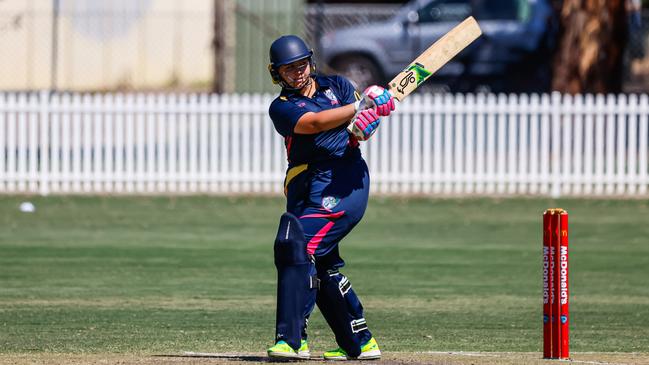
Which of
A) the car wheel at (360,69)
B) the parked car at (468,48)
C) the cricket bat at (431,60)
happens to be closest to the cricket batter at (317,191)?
the cricket bat at (431,60)

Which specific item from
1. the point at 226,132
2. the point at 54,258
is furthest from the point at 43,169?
the point at 54,258

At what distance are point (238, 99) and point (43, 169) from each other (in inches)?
113

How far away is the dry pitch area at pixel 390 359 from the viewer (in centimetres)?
773

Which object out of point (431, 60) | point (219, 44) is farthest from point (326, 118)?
point (219, 44)

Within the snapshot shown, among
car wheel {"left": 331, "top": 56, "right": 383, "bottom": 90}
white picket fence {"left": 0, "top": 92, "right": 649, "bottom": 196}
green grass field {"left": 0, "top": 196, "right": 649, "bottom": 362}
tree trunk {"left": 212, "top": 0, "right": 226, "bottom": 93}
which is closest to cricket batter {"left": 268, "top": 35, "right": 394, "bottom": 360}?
green grass field {"left": 0, "top": 196, "right": 649, "bottom": 362}

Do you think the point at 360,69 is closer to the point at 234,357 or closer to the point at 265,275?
the point at 265,275

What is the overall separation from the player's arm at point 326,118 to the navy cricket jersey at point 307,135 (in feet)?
0.21

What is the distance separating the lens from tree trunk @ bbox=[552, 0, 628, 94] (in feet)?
72.2

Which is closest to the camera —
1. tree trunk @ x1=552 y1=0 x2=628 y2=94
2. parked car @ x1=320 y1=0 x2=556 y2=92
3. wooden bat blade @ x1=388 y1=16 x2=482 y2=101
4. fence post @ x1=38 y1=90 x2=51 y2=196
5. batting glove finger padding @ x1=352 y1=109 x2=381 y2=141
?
batting glove finger padding @ x1=352 y1=109 x2=381 y2=141

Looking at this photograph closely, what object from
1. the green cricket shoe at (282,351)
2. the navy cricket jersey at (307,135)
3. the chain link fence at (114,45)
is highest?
the chain link fence at (114,45)

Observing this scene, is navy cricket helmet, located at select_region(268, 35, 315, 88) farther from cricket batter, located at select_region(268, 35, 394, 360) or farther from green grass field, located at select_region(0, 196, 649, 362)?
green grass field, located at select_region(0, 196, 649, 362)

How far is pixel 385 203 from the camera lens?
18.6m

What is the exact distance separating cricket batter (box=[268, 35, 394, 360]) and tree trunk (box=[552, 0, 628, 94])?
1462 cm

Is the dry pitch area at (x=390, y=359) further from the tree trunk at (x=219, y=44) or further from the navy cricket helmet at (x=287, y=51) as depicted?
the tree trunk at (x=219, y=44)
